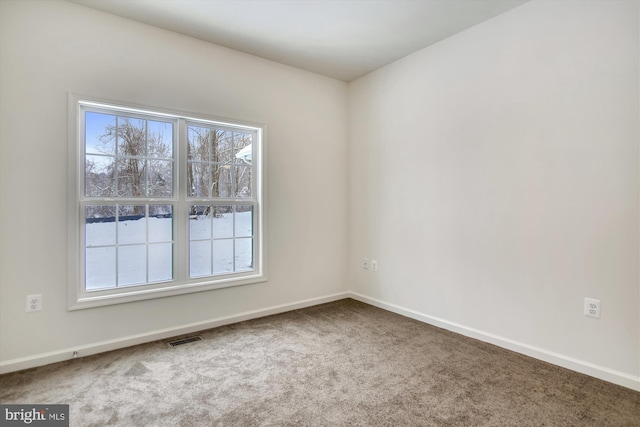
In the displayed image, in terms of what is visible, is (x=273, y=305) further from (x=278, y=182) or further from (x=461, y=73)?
(x=461, y=73)

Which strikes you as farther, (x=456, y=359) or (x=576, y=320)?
(x=456, y=359)

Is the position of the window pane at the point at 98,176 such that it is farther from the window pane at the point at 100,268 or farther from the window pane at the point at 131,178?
the window pane at the point at 100,268

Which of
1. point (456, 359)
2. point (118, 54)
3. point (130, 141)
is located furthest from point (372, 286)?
point (118, 54)

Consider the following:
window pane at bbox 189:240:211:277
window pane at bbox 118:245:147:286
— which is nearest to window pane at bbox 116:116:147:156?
window pane at bbox 118:245:147:286

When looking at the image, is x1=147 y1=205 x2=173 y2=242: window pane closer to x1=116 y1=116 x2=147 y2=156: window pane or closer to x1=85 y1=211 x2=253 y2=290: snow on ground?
x1=85 y1=211 x2=253 y2=290: snow on ground

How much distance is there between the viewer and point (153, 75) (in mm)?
2975

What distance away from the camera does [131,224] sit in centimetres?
295

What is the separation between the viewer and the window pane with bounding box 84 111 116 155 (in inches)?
109

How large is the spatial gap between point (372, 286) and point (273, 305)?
1.19 meters

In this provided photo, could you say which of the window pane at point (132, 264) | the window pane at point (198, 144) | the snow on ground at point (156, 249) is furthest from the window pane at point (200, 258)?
the window pane at point (198, 144)

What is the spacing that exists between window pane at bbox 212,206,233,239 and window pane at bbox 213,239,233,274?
0.24ft

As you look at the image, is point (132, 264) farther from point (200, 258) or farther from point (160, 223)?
point (200, 258)

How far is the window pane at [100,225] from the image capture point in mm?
2756

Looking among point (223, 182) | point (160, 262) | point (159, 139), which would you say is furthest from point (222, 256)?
point (159, 139)
